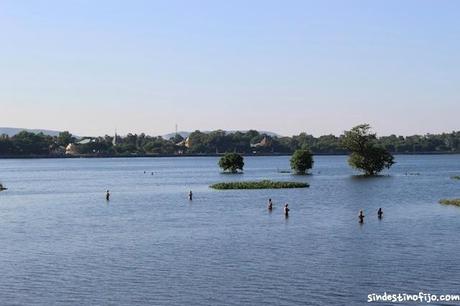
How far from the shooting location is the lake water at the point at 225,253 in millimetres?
51281

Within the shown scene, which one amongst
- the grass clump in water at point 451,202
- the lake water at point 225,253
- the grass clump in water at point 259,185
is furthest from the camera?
the grass clump in water at point 259,185

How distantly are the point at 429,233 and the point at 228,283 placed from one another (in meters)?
→ 30.7

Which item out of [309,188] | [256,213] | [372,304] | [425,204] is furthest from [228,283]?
[309,188]

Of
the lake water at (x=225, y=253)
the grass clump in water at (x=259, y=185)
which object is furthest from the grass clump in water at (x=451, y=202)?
the grass clump in water at (x=259, y=185)

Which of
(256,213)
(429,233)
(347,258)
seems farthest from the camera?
(256,213)

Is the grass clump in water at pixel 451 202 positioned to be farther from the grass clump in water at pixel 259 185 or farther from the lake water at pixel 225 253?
the grass clump in water at pixel 259 185

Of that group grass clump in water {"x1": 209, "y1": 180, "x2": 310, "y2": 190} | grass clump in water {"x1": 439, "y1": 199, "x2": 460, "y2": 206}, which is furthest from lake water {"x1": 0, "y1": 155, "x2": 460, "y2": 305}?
grass clump in water {"x1": 209, "y1": 180, "x2": 310, "y2": 190}

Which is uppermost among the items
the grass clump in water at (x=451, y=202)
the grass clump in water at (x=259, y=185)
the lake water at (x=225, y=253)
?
the grass clump in water at (x=259, y=185)

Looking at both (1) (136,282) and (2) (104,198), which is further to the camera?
(2) (104,198)

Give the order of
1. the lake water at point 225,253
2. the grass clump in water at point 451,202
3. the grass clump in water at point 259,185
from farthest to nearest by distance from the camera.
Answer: the grass clump in water at point 259,185 → the grass clump in water at point 451,202 → the lake water at point 225,253

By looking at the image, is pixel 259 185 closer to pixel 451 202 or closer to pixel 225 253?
pixel 451 202

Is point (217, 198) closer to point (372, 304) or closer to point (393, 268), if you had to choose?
point (393, 268)

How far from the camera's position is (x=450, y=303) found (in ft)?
155

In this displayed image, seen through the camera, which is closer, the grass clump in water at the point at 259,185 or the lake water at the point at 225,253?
the lake water at the point at 225,253
